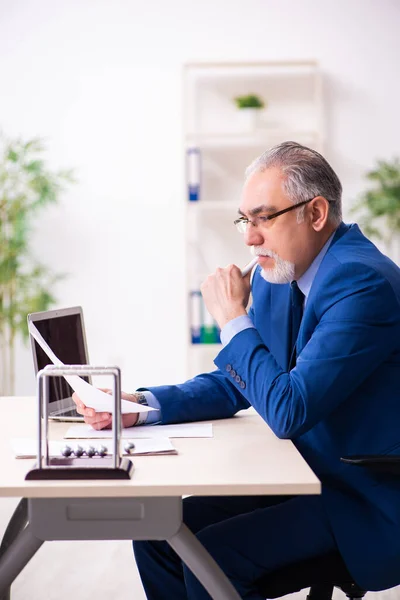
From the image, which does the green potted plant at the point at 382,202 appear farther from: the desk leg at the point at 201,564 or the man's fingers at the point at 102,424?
the desk leg at the point at 201,564

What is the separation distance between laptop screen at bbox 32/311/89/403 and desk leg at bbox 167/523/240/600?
634mm

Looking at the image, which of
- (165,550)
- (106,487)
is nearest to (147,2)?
(165,550)

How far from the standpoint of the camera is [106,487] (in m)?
1.32

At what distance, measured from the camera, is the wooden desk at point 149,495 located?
4.35ft

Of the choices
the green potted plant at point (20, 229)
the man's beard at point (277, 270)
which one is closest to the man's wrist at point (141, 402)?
the man's beard at point (277, 270)

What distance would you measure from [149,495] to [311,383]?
0.42 metres

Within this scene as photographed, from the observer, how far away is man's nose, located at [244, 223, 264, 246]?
6.08ft

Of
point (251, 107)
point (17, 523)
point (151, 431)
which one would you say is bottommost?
point (17, 523)

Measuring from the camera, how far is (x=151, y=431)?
5.90 ft

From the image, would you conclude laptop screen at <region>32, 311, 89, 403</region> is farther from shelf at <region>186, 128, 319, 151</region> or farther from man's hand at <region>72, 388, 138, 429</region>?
shelf at <region>186, 128, 319, 151</region>

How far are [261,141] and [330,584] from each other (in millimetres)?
3521

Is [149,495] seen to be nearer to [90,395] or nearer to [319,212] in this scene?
[90,395]

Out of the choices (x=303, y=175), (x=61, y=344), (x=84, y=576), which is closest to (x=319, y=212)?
(x=303, y=175)

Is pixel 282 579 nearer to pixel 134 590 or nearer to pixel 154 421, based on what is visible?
pixel 154 421
